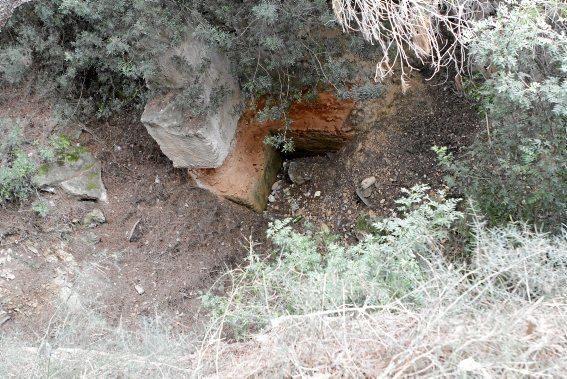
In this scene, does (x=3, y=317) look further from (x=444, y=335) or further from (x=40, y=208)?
(x=444, y=335)

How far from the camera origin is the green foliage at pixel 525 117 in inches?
136

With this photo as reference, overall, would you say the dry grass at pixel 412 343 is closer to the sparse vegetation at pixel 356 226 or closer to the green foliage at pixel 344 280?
the sparse vegetation at pixel 356 226

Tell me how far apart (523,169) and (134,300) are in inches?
116

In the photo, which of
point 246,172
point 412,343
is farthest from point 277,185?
point 412,343

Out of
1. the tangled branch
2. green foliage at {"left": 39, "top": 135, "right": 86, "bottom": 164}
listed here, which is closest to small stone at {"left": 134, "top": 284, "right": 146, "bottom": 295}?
green foliage at {"left": 39, "top": 135, "right": 86, "bottom": 164}

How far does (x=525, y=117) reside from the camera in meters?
3.72

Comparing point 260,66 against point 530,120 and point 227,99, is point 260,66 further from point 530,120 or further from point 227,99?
point 530,120

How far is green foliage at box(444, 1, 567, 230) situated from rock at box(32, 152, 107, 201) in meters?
2.84

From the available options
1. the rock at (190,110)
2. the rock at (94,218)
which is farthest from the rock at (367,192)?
the rock at (94,218)

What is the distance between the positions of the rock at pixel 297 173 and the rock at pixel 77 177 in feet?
5.48

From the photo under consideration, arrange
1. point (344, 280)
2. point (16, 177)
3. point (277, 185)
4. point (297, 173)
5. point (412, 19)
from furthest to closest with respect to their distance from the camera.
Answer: point (277, 185) < point (297, 173) < point (16, 177) < point (412, 19) < point (344, 280)

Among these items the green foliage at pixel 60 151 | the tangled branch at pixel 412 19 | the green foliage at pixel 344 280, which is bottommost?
the green foliage at pixel 60 151

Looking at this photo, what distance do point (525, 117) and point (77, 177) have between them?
3.45 m

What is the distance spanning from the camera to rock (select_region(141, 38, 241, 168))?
457cm
